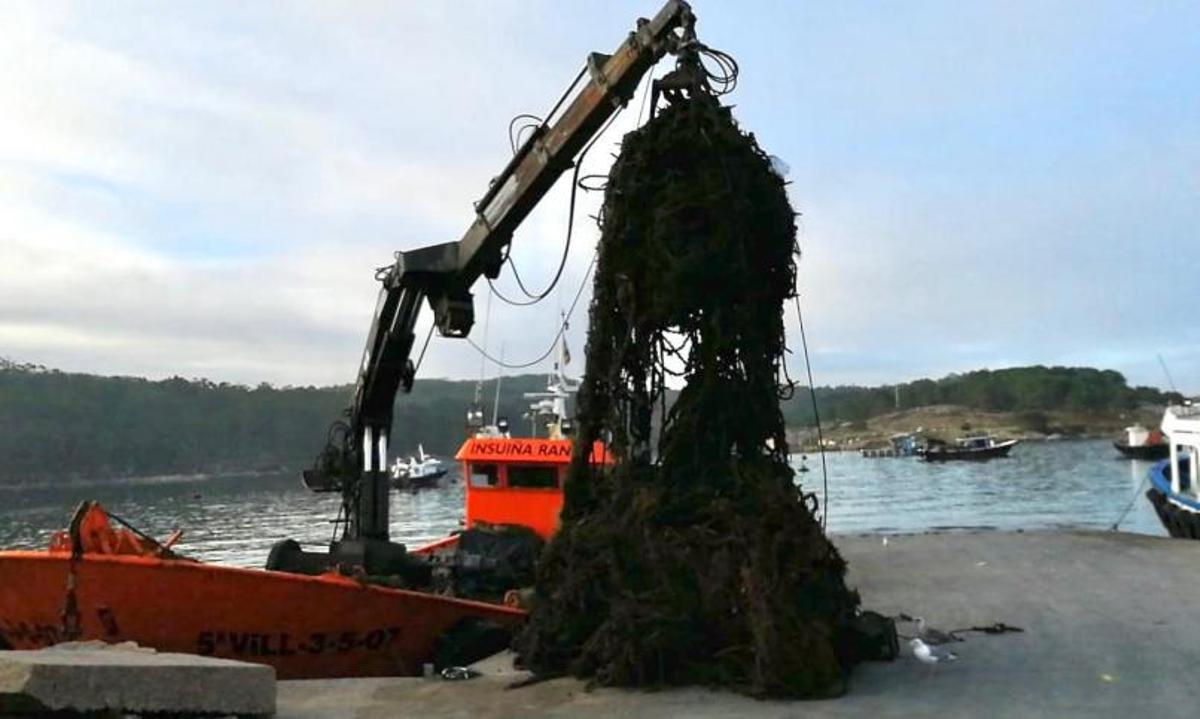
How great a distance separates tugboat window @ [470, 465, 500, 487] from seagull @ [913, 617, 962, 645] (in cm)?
764

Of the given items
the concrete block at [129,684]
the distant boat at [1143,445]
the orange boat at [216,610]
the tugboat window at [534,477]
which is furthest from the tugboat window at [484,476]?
the distant boat at [1143,445]

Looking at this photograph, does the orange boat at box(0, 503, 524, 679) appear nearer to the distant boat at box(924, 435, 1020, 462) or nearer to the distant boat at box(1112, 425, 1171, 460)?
the distant boat at box(1112, 425, 1171, 460)

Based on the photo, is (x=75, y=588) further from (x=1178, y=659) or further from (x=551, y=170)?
(x=1178, y=659)

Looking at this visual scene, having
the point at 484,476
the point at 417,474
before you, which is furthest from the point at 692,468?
the point at 417,474

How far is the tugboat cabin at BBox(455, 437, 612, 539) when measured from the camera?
15398 millimetres

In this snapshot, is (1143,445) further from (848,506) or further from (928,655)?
(928,655)

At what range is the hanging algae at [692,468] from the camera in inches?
280

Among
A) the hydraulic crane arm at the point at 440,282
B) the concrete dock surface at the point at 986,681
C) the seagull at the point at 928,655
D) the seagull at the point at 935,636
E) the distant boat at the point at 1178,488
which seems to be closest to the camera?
the concrete dock surface at the point at 986,681

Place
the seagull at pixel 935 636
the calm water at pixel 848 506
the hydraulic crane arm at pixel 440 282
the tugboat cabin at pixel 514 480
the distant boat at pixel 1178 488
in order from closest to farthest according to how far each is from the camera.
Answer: the seagull at pixel 935 636 < the hydraulic crane arm at pixel 440 282 < the tugboat cabin at pixel 514 480 < the distant boat at pixel 1178 488 < the calm water at pixel 848 506

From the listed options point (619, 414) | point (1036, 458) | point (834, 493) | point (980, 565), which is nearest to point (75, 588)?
point (619, 414)

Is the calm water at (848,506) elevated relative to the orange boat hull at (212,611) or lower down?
lower down

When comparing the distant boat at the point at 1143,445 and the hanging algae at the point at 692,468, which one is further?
the distant boat at the point at 1143,445

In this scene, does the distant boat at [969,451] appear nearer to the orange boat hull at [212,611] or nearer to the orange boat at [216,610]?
the orange boat at [216,610]

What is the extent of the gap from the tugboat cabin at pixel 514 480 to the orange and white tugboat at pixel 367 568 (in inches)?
91.8
